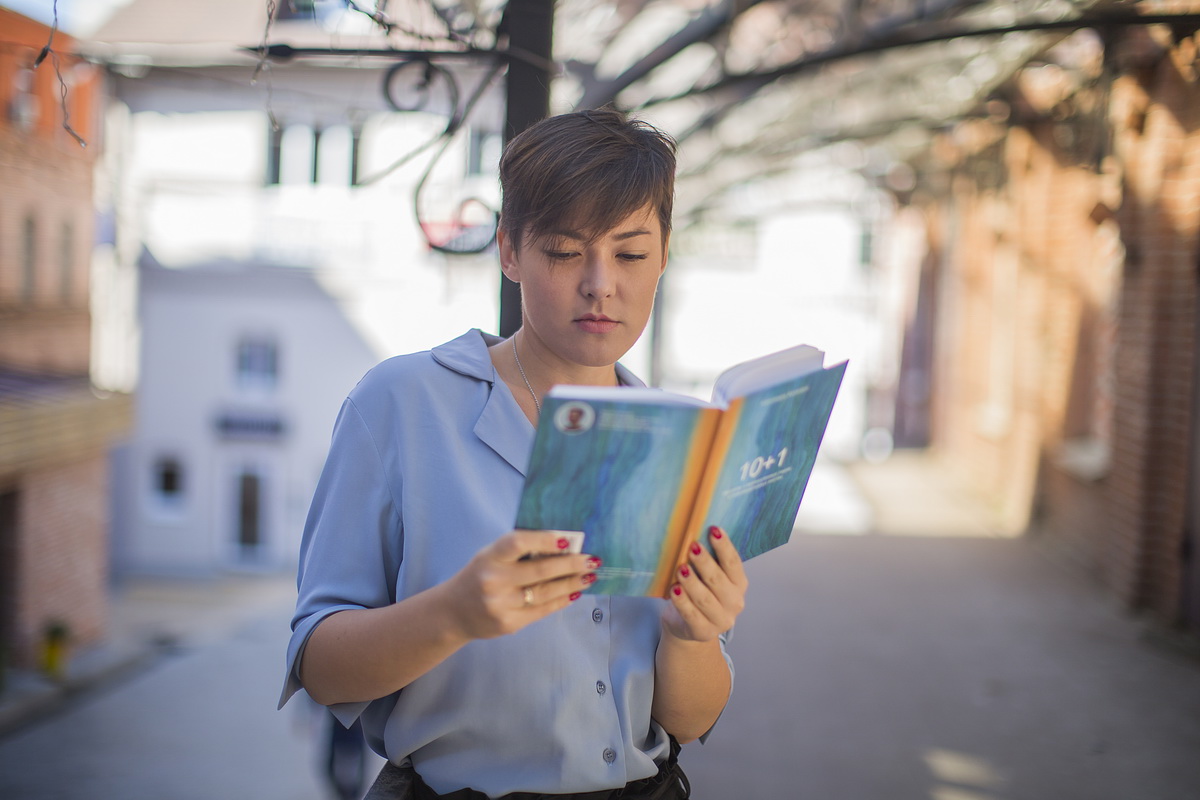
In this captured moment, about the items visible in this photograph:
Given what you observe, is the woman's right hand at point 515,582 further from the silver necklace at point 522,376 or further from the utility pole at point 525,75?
the utility pole at point 525,75

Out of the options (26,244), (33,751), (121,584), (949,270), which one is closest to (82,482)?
(26,244)

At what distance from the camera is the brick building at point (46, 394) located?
463 inches

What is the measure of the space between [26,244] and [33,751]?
266 inches

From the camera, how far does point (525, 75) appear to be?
2.41m

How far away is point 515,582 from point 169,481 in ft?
68.7

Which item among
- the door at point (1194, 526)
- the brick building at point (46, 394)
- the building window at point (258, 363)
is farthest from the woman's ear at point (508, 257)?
the building window at point (258, 363)

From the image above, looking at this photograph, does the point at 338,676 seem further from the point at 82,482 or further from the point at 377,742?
the point at 82,482

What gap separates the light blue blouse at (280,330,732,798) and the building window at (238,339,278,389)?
19.1 metres

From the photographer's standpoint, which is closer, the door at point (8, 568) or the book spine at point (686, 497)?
the book spine at point (686, 497)

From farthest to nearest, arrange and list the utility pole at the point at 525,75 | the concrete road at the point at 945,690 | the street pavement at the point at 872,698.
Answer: the street pavement at the point at 872,698 → the concrete road at the point at 945,690 → the utility pole at the point at 525,75

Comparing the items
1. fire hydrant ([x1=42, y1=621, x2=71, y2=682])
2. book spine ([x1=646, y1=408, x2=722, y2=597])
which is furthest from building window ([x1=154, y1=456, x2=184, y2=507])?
book spine ([x1=646, y1=408, x2=722, y2=597])

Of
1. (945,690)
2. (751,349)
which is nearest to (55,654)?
(945,690)

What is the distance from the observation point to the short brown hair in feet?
4.45

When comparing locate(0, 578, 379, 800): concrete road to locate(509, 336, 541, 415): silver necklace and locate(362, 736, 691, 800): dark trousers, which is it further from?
locate(509, 336, 541, 415): silver necklace
